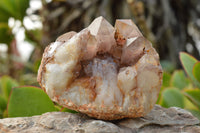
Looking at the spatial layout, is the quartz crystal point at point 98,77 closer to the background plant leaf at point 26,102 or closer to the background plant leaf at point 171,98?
the background plant leaf at point 26,102

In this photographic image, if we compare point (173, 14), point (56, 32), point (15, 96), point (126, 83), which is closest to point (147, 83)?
point (126, 83)

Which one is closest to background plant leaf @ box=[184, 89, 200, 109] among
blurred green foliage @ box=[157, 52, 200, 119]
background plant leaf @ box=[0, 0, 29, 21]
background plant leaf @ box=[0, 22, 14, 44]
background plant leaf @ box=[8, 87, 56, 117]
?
blurred green foliage @ box=[157, 52, 200, 119]

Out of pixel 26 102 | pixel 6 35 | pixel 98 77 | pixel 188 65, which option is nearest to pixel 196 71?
pixel 188 65

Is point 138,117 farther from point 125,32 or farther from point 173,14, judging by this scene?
point 173,14

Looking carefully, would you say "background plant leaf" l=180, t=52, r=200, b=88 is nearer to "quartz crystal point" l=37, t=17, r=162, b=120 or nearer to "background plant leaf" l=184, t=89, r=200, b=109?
"background plant leaf" l=184, t=89, r=200, b=109

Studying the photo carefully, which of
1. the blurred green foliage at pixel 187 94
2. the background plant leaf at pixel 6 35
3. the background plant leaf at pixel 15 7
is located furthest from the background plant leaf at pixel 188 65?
the background plant leaf at pixel 6 35

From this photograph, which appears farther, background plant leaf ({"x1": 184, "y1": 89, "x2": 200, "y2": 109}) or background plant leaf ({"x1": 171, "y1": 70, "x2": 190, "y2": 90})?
background plant leaf ({"x1": 171, "y1": 70, "x2": 190, "y2": 90})
